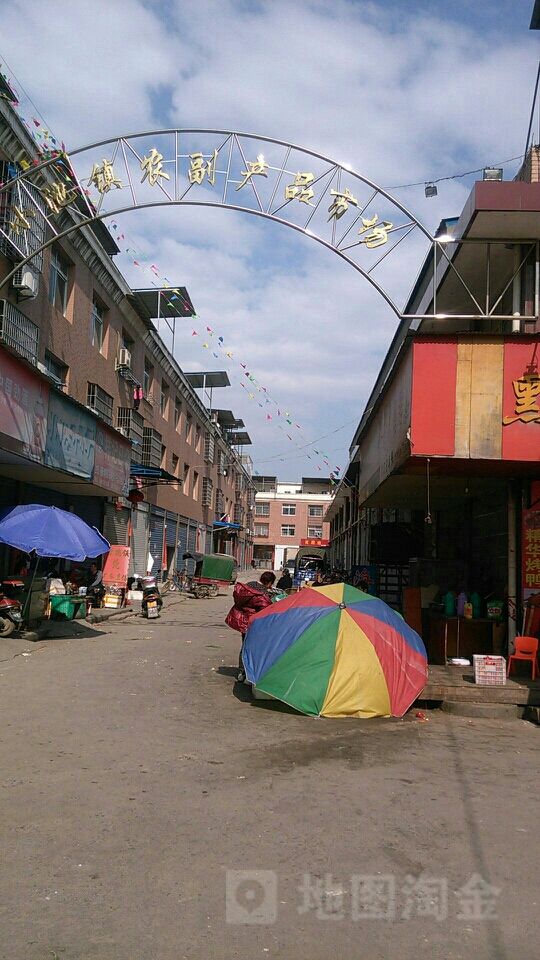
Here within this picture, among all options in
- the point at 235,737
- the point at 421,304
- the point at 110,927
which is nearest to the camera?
the point at 110,927

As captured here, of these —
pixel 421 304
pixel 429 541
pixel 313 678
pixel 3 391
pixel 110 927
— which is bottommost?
pixel 110 927

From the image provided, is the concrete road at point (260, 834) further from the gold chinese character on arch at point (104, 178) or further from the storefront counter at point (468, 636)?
the gold chinese character on arch at point (104, 178)

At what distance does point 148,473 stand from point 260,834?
71.1 ft

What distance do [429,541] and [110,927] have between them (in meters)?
15.8

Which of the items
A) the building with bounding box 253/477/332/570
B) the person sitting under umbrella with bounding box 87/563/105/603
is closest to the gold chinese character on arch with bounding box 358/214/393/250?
the person sitting under umbrella with bounding box 87/563/105/603

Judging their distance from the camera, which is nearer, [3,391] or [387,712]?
[387,712]

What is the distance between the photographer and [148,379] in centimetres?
3112

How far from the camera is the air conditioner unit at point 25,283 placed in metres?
16.2

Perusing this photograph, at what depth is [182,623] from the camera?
19.5 metres

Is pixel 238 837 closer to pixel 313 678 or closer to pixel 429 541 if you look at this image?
pixel 313 678

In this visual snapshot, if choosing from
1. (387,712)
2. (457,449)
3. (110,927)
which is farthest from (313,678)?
(110,927)

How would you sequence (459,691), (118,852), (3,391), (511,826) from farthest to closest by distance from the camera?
(3,391)
(459,691)
(511,826)
(118,852)

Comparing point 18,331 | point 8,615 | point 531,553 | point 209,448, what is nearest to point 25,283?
point 18,331

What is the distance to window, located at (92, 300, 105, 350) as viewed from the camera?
23328mm
